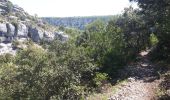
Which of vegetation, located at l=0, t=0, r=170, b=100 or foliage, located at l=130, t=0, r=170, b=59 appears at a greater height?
foliage, located at l=130, t=0, r=170, b=59

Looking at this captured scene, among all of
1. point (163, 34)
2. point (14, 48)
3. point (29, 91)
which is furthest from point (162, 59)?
point (14, 48)

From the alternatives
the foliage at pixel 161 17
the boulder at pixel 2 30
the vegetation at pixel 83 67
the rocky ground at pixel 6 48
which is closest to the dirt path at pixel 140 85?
the vegetation at pixel 83 67

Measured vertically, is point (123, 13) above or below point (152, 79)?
above

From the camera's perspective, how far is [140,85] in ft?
102

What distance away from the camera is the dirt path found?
26.7m

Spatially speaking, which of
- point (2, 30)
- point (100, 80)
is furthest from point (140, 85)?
point (2, 30)

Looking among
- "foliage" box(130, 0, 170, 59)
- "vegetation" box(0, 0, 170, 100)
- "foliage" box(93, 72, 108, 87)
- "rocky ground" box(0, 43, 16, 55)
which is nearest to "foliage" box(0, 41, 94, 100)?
"vegetation" box(0, 0, 170, 100)

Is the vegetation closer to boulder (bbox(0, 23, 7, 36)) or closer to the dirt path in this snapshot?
the dirt path

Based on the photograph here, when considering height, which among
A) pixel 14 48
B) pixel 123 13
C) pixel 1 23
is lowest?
pixel 14 48

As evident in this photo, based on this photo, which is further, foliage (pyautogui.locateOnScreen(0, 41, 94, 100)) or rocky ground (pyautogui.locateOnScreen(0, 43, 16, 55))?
rocky ground (pyautogui.locateOnScreen(0, 43, 16, 55))

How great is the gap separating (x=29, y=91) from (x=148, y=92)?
15545 mm

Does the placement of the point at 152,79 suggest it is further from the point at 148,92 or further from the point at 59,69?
the point at 59,69

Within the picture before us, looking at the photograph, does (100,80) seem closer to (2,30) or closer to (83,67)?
(83,67)

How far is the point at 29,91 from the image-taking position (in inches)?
1474
